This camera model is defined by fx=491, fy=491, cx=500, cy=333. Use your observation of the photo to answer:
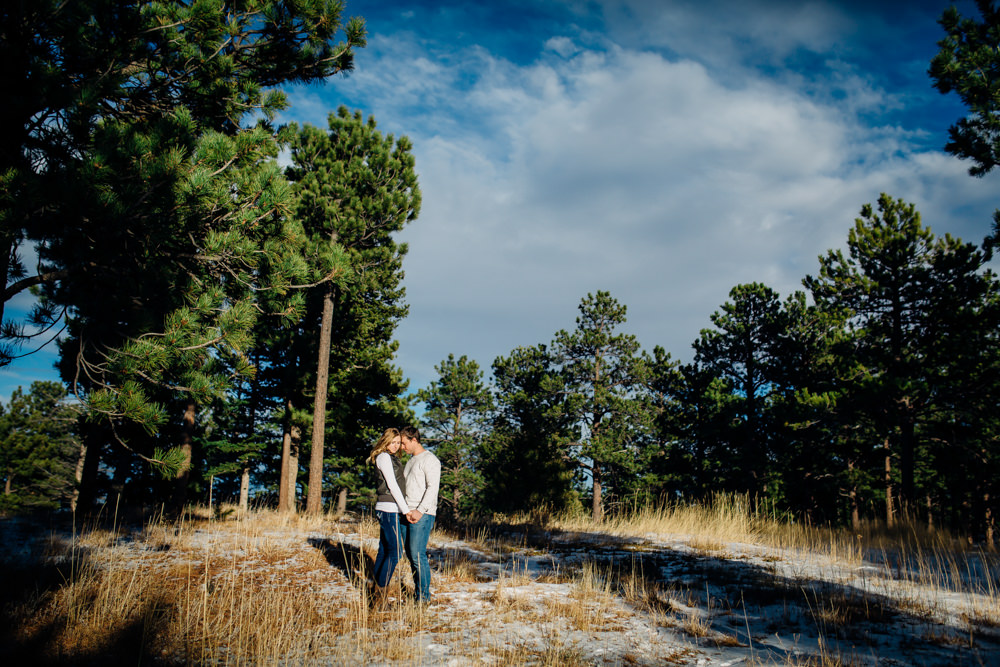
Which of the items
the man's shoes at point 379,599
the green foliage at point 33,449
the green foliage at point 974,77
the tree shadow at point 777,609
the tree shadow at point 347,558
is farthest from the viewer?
the green foliage at point 33,449

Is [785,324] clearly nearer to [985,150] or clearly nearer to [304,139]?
[985,150]

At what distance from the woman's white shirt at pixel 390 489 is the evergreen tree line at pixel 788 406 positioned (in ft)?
31.5

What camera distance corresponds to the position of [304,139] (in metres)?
14.6

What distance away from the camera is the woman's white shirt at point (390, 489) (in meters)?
4.87

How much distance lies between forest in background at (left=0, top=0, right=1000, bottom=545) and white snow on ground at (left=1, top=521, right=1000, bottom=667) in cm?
246

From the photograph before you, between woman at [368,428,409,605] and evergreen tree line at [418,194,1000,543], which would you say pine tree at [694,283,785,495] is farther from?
woman at [368,428,409,605]

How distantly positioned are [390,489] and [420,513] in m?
0.38

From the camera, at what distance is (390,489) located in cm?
490

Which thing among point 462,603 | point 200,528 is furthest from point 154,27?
point 200,528

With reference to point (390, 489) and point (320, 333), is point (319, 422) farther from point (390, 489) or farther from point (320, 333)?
point (390, 489)

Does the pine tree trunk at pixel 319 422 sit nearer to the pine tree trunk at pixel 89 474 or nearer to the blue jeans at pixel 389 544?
the pine tree trunk at pixel 89 474

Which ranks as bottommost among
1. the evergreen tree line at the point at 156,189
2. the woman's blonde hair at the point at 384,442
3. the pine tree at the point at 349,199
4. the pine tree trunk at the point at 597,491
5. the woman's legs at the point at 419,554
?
the pine tree trunk at the point at 597,491

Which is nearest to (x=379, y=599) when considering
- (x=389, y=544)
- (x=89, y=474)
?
(x=389, y=544)

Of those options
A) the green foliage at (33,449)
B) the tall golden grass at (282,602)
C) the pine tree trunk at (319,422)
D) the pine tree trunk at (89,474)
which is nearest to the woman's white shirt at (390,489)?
the tall golden grass at (282,602)
